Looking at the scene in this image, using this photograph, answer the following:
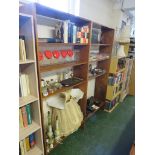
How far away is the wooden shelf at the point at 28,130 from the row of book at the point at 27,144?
0.59ft

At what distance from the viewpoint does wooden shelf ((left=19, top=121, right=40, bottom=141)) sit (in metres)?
1.40

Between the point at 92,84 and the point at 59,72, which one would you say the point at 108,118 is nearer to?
the point at 92,84

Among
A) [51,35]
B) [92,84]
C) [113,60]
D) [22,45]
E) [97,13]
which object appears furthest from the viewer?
[92,84]

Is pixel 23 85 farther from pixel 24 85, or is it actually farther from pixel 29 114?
pixel 29 114

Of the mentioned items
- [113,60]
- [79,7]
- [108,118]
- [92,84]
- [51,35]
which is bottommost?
[108,118]

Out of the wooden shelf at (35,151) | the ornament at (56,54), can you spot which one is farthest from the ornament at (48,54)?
the wooden shelf at (35,151)

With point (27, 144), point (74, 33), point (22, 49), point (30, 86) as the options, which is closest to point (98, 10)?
point (74, 33)

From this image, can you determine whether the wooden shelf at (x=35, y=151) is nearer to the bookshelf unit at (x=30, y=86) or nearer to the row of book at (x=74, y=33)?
the bookshelf unit at (x=30, y=86)

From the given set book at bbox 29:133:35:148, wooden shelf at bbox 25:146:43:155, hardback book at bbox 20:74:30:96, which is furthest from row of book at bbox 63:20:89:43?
Answer: wooden shelf at bbox 25:146:43:155

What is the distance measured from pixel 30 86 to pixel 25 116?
13.8 inches
